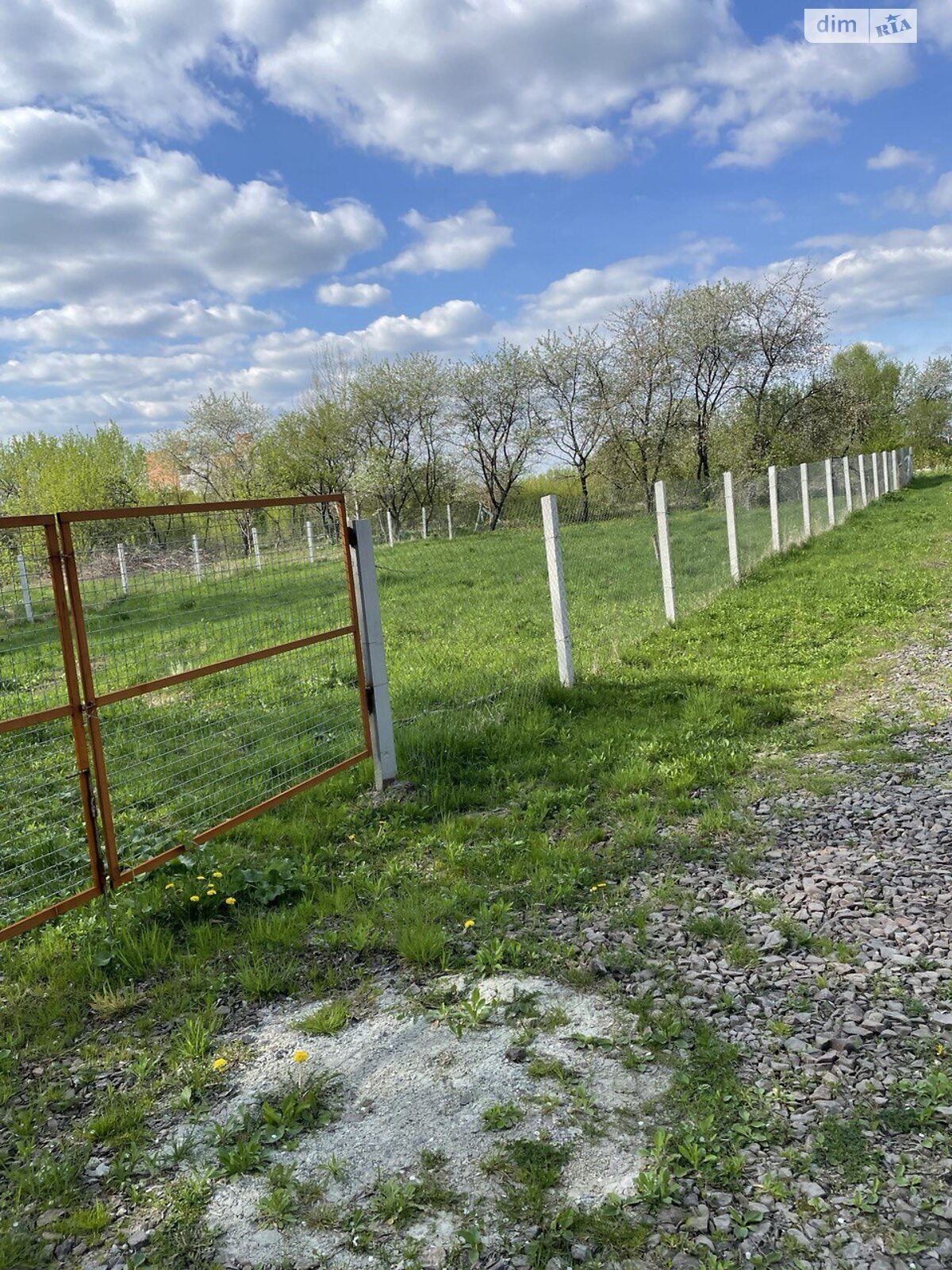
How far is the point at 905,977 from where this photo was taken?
306cm

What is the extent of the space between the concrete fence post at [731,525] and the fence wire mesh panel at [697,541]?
0.07 m

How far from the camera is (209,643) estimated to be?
6.17m

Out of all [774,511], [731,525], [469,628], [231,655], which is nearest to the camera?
[231,655]

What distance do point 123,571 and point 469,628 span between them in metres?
6.83

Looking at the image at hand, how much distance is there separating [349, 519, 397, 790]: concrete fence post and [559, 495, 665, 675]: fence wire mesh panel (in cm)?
347

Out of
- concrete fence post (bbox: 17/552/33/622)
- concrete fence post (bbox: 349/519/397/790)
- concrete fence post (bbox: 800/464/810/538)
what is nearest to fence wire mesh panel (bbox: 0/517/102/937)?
concrete fence post (bbox: 17/552/33/622)

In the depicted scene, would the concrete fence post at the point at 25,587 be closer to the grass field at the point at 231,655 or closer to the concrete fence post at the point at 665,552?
Answer: the grass field at the point at 231,655

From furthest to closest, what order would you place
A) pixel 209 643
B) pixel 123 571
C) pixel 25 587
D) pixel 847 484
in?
1. pixel 847 484
2. pixel 209 643
3. pixel 123 571
4. pixel 25 587

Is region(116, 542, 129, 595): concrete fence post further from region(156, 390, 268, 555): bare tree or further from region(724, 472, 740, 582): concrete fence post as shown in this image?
region(156, 390, 268, 555): bare tree

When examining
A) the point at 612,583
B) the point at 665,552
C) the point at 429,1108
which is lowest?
the point at 429,1108

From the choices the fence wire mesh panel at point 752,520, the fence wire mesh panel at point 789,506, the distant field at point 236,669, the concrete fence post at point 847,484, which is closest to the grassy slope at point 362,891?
the distant field at point 236,669

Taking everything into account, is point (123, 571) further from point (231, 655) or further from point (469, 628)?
point (469, 628)

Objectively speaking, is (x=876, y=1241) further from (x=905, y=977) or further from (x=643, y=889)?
(x=643, y=889)

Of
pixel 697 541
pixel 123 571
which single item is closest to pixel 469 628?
pixel 697 541
